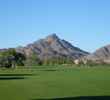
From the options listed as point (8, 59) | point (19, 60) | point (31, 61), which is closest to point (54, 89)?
point (31, 61)

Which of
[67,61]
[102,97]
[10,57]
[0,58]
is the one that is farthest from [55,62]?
[102,97]

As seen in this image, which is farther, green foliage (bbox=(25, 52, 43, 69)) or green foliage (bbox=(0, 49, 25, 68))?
green foliage (bbox=(0, 49, 25, 68))

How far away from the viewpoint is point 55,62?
579ft

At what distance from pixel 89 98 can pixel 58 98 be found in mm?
2464

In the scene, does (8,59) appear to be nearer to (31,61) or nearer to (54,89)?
(31,61)

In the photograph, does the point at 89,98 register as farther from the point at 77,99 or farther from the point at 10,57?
the point at 10,57

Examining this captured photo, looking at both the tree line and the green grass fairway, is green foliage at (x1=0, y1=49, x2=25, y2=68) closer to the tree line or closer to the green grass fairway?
the tree line

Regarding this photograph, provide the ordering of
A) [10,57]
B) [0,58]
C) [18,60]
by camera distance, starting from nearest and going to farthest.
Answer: [0,58] → [10,57] → [18,60]

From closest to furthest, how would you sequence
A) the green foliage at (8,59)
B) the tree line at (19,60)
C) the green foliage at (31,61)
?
the green foliage at (31,61), the tree line at (19,60), the green foliage at (8,59)

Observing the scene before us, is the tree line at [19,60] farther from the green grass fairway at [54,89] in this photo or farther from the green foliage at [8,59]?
the green grass fairway at [54,89]

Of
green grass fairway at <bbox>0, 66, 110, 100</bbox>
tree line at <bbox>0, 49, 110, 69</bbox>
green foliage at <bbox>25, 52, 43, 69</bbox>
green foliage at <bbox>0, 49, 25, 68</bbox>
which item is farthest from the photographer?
green foliage at <bbox>0, 49, 25, 68</bbox>

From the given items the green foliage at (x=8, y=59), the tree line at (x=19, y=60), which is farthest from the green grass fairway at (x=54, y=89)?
the green foliage at (x=8, y=59)

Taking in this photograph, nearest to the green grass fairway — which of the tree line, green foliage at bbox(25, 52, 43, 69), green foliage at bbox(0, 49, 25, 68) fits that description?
green foliage at bbox(25, 52, 43, 69)

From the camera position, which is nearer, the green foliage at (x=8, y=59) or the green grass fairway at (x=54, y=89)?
the green grass fairway at (x=54, y=89)
